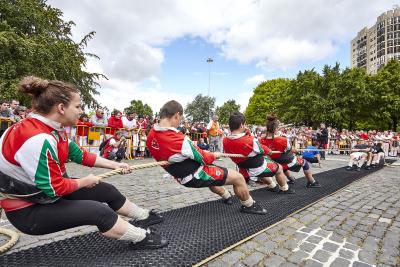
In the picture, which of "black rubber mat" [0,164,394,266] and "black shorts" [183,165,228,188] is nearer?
"black rubber mat" [0,164,394,266]

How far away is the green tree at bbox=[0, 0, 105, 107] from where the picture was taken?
16031mm

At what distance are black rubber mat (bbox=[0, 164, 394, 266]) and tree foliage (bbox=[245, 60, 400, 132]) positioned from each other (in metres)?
38.2

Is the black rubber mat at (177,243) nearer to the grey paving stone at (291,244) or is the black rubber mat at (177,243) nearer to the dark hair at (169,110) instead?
the grey paving stone at (291,244)

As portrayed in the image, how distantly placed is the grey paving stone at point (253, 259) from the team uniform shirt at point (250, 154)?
7.08 ft

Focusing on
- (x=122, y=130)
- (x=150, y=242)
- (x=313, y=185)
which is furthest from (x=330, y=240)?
(x=122, y=130)

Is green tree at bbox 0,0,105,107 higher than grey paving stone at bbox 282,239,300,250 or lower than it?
higher

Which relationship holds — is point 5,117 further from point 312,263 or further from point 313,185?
point 312,263

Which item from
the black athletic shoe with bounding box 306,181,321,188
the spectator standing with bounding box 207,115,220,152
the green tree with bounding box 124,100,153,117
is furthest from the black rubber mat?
the green tree with bounding box 124,100,153,117

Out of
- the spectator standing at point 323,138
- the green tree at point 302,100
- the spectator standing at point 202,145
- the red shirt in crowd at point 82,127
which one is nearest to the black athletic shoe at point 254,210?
the red shirt in crowd at point 82,127

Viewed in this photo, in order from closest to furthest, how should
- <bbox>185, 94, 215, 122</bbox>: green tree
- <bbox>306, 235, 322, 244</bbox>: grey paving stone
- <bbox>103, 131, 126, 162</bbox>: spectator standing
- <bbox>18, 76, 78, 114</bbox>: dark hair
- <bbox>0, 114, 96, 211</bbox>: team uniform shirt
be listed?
<bbox>0, 114, 96, 211</bbox>: team uniform shirt, <bbox>18, 76, 78, 114</bbox>: dark hair, <bbox>306, 235, 322, 244</bbox>: grey paving stone, <bbox>103, 131, 126, 162</bbox>: spectator standing, <bbox>185, 94, 215, 122</bbox>: green tree

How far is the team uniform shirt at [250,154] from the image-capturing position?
511cm

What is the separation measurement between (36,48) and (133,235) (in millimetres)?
17405

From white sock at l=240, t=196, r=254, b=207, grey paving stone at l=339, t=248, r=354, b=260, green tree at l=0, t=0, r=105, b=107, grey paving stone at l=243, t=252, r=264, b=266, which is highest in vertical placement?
green tree at l=0, t=0, r=105, b=107

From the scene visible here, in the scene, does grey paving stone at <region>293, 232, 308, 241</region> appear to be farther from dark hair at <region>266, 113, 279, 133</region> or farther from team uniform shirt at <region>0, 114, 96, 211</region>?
dark hair at <region>266, 113, 279, 133</region>
